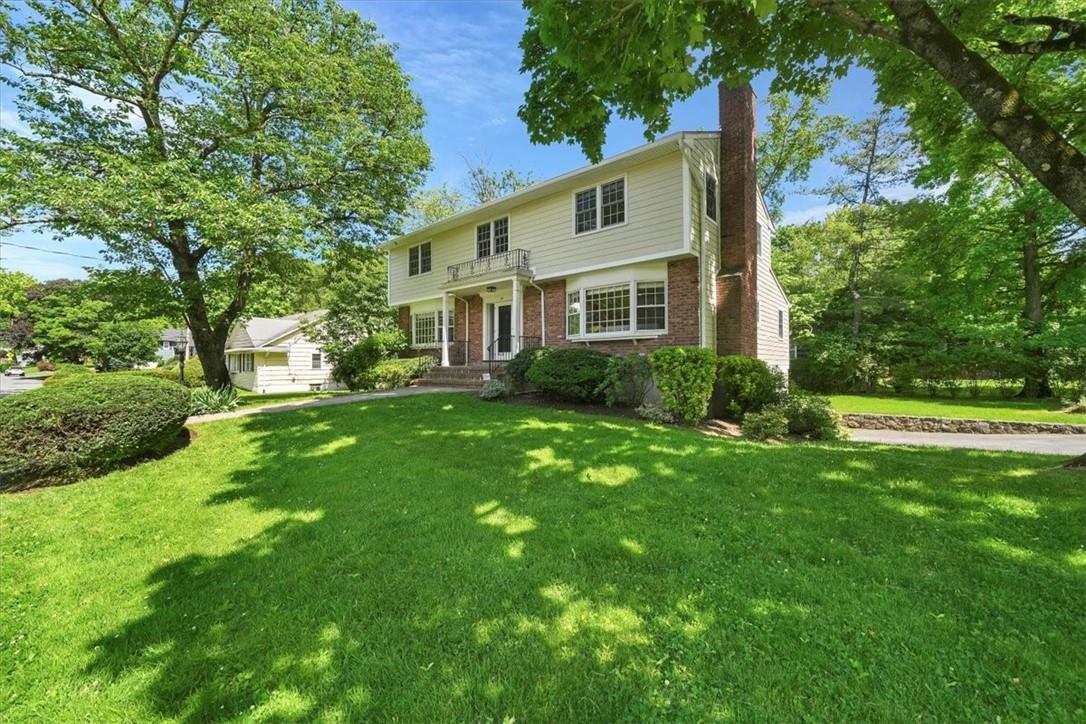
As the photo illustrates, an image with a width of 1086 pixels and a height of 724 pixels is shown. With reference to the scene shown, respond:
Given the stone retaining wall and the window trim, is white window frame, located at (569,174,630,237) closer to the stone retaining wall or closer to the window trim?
the window trim

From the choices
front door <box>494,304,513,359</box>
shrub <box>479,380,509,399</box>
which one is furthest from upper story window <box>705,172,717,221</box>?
shrub <box>479,380,509,399</box>

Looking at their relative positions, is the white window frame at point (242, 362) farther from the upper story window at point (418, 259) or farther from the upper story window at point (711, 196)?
the upper story window at point (711, 196)

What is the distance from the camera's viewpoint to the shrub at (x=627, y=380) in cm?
1030

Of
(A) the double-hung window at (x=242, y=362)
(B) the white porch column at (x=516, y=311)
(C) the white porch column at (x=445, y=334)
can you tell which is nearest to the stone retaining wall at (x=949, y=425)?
(B) the white porch column at (x=516, y=311)

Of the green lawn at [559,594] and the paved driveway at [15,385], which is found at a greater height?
the paved driveway at [15,385]

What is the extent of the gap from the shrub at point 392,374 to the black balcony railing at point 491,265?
3473 millimetres

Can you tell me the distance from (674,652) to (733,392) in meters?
9.58

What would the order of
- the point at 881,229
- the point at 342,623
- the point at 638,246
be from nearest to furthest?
the point at 342,623 → the point at 638,246 → the point at 881,229

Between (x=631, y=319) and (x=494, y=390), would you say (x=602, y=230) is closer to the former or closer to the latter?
(x=631, y=319)

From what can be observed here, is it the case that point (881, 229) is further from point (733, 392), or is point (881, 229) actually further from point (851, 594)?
point (851, 594)

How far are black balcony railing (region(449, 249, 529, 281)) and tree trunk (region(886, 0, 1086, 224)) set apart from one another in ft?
34.4

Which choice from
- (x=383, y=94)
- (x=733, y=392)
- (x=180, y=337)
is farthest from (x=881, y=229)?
(x=180, y=337)

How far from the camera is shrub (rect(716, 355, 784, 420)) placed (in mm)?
10875

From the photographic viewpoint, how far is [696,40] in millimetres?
3934
